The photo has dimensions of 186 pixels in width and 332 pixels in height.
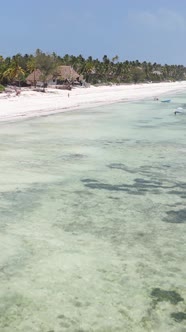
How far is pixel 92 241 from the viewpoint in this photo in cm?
980

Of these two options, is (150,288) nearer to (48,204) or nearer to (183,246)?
(183,246)

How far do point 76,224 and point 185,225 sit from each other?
2.69 meters

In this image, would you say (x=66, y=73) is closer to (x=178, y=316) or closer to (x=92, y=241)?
(x=92, y=241)

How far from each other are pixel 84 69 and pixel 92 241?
269ft

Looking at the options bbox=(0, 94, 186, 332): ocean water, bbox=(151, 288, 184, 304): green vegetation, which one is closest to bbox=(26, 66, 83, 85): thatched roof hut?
bbox=(0, 94, 186, 332): ocean water

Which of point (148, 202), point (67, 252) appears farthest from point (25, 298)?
point (148, 202)

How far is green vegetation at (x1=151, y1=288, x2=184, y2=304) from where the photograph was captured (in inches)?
288

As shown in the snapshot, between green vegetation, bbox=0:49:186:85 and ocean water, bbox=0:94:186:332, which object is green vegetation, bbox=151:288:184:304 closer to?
ocean water, bbox=0:94:186:332

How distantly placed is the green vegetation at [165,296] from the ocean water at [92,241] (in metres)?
0.02

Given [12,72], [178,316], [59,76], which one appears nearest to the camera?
[178,316]

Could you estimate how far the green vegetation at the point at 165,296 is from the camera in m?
7.32

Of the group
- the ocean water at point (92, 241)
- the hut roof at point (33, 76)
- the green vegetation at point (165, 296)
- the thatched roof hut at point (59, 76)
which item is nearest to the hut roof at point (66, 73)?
the thatched roof hut at point (59, 76)

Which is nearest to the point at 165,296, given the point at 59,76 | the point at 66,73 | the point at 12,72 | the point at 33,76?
the point at 12,72

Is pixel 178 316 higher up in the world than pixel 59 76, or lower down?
lower down
